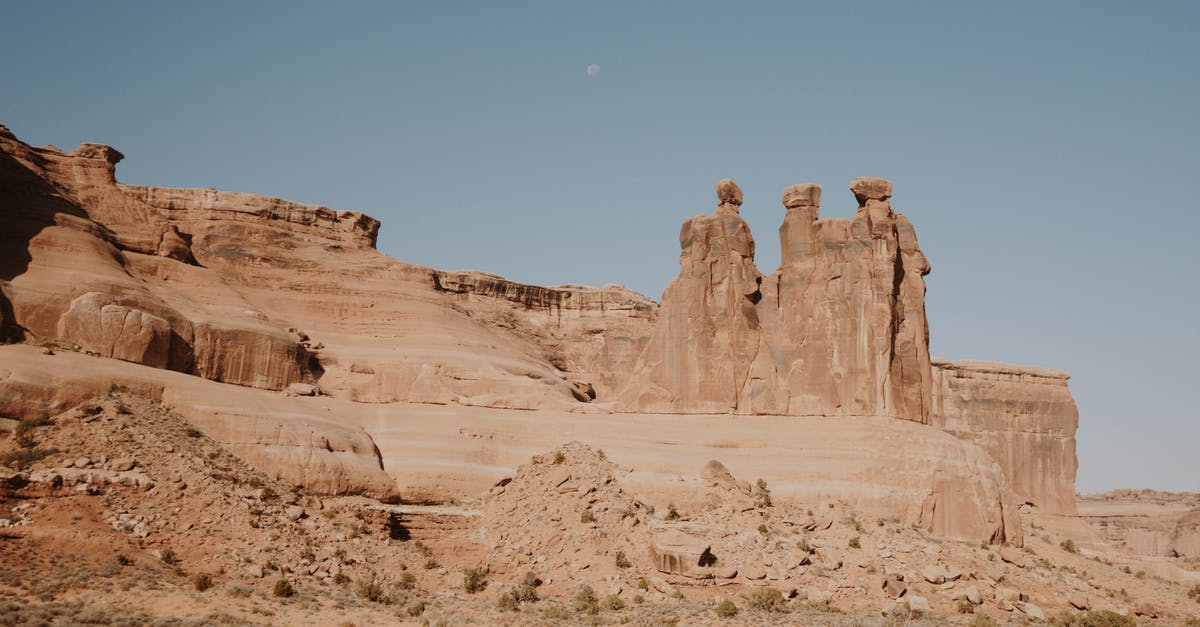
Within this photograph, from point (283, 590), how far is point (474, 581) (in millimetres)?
7149

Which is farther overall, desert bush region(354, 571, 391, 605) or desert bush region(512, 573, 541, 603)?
Answer: desert bush region(512, 573, 541, 603)

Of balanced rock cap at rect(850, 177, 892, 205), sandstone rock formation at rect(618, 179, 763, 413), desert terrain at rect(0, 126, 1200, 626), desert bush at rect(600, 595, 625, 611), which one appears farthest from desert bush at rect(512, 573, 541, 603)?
balanced rock cap at rect(850, 177, 892, 205)

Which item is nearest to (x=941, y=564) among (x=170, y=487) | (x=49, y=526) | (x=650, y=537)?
(x=650, y=537)

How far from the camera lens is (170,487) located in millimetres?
41750

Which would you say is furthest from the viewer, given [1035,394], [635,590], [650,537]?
[1035,394]

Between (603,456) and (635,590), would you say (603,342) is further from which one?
(635,590)

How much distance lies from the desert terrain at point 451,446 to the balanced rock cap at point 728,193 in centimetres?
21

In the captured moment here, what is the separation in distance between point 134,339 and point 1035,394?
54.1 metres

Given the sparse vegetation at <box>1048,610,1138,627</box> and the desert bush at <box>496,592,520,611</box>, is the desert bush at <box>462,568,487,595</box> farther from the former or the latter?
the sparse vegetation at <box>1048,610,1138,627</box>

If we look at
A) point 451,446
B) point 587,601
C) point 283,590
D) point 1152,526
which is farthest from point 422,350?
point 1152,526

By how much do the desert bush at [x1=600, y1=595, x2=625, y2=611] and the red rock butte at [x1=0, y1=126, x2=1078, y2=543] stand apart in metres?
8.66

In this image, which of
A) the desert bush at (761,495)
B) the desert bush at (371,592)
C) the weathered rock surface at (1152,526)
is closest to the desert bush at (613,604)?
the desert bush at (371,592)

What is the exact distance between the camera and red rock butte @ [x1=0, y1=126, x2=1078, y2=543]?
48.2m

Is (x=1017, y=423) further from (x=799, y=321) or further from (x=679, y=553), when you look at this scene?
(x=679, y=553)
